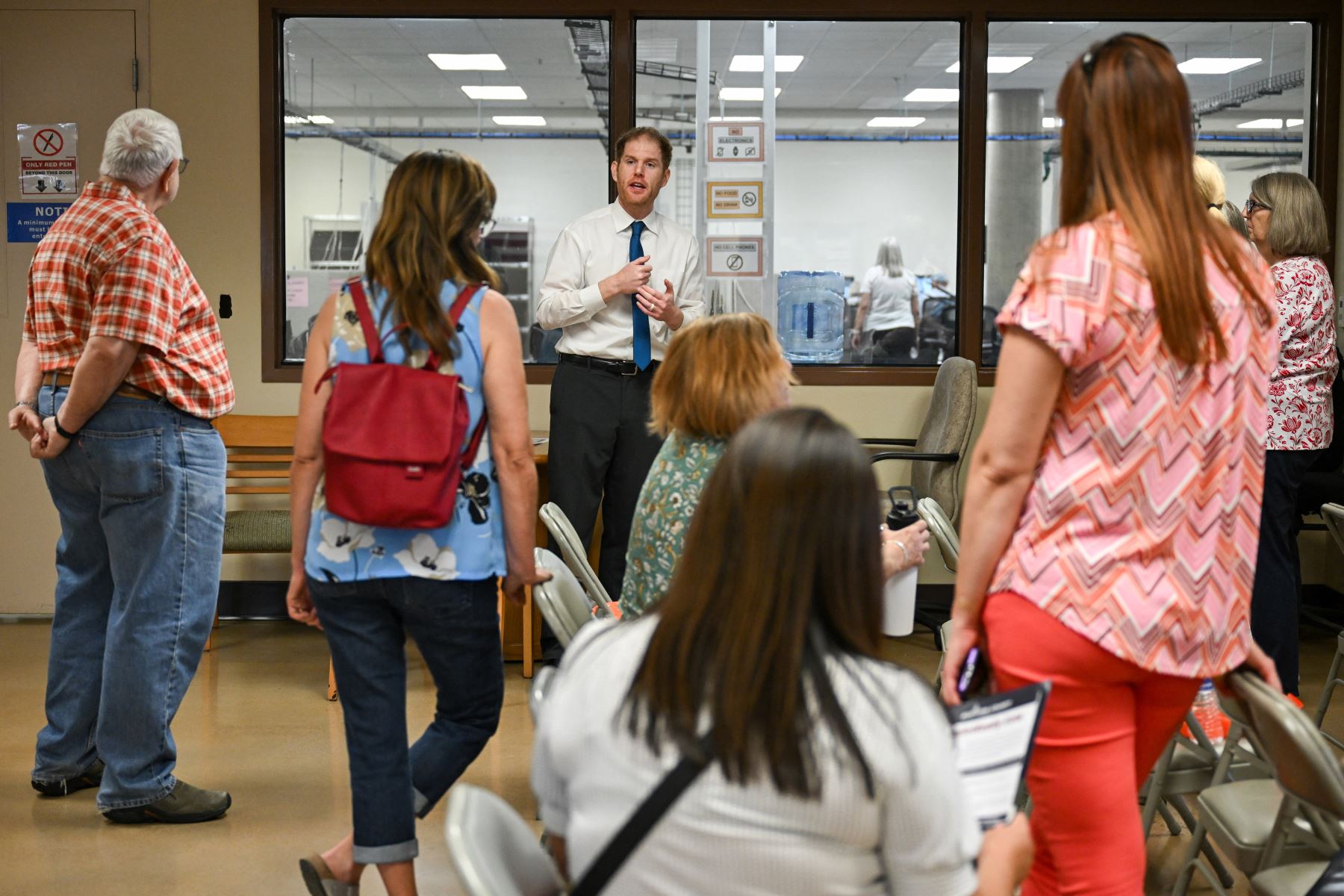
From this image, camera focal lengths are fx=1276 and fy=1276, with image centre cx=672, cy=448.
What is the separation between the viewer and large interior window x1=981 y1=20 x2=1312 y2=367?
5.42 meters

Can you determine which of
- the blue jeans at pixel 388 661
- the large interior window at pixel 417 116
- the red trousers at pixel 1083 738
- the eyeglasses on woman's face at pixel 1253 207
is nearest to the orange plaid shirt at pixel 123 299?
the blue jeans at pixel 388 661

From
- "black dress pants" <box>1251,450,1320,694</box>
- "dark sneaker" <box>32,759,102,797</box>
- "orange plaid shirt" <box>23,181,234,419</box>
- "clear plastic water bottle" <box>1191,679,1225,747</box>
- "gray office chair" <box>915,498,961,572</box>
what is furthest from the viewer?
"black dress pants" <box>1251,450,1320,694</box>

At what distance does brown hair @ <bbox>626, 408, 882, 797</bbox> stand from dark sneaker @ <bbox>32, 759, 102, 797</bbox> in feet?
8.50

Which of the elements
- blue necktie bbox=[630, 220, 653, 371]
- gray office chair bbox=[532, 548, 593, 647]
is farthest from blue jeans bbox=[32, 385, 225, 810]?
blue necktie bbox=[630, 220, 653, 371]

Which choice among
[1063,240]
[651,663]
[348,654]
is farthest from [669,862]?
[348,654]

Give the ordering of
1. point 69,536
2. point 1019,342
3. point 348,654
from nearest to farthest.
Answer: point 1019,342 → point 348,654 → point 69,536

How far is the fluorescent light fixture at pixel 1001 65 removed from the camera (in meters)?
5.45

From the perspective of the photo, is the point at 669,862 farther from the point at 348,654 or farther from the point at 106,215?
the point at 106,215

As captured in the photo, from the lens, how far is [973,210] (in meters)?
5.40

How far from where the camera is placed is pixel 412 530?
213cm

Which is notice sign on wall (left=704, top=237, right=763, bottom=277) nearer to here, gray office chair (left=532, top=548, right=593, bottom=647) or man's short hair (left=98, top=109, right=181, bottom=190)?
man's short hair (left=98, top=109, right=181, bottom=190)

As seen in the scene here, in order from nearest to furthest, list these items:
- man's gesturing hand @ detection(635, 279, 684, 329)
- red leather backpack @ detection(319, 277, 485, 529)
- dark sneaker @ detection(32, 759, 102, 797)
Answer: red leather backpack @ detection(319, 277, 485, 529) → dark sneaker @ detection(32, 759, 102, 797) → man's gesturing hand @ detection(635, 279, 684, 329)

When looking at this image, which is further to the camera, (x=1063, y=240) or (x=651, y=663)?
(x=1063, y=240)

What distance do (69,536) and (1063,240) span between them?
8.30 ft
